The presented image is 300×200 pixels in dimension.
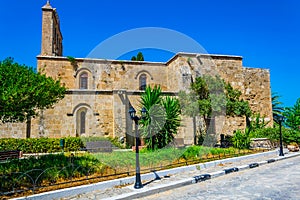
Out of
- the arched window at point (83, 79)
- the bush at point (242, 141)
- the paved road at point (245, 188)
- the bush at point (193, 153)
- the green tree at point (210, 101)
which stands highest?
the arched window at point (83, 79)

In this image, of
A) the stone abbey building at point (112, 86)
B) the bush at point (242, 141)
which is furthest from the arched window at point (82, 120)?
the bush at point (242, 141)

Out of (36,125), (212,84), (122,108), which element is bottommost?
(36,125)

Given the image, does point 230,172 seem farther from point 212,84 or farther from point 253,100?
point 253,100

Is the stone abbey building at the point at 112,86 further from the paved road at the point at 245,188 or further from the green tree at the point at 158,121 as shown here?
the paved road at the point at 245,188

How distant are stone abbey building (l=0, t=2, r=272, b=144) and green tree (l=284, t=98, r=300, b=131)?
3328mm

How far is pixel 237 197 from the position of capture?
235 inches

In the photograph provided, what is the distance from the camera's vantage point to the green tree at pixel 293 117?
19916mm

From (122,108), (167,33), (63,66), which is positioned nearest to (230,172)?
(167,33)

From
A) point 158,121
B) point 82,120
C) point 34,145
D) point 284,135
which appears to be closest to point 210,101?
point 284,135

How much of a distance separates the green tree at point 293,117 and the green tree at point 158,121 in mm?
11663

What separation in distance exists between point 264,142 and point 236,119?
6.50m

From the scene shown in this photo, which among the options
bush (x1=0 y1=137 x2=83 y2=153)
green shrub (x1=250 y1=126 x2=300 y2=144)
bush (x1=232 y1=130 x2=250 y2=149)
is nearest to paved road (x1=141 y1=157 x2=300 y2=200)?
bush (x1=232 y1=130 x2=250 y2=149)

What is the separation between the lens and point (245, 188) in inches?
269

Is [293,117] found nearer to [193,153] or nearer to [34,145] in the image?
[193,153]
